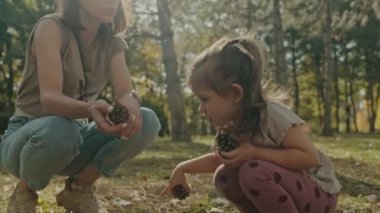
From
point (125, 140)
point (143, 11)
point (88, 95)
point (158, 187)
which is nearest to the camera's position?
point (125, 140)

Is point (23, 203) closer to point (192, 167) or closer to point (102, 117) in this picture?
point (102, 117)

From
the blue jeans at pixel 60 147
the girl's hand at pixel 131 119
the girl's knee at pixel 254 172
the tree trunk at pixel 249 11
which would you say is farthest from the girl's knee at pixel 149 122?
the tree trunk at pixel 249 11

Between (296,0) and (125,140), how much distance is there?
1781 cm

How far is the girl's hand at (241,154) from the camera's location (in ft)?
9.04

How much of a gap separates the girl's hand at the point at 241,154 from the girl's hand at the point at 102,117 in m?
0.53

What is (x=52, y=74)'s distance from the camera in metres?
3.00

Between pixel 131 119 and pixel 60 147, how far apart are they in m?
0.36

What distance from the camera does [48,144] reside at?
2826 mm

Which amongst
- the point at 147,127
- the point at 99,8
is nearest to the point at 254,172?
the point at 147,127

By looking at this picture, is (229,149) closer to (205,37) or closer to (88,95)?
(88,95)

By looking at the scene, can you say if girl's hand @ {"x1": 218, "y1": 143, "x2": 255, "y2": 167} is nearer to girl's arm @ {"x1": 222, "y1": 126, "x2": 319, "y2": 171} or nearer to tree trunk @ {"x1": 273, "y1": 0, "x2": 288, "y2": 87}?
girl's arm @ {"x1": 222, "y1": 126, "x2": 319, "y2": 171}

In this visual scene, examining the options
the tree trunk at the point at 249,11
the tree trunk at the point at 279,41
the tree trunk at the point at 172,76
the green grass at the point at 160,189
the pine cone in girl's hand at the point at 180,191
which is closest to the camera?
the pine cone in girl's hand at the point at 180,191

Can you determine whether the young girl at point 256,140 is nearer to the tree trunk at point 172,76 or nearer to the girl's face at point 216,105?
the girl's face at point 216,105

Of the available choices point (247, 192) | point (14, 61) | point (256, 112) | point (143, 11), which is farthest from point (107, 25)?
point (14, 61)
